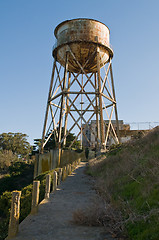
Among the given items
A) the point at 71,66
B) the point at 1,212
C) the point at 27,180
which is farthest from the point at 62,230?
the point at 27,180

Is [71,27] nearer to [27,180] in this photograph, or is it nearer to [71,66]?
[71,66]

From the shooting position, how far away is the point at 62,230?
5.23 m

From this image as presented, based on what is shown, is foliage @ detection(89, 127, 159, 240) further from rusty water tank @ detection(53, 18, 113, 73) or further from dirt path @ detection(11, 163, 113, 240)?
rusty water tank @ detection(53, 18, 113, 73)

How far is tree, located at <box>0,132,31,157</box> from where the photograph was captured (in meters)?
66.4

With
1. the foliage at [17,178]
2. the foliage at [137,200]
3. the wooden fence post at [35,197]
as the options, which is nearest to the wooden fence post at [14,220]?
the wooden fence post at [35,197]

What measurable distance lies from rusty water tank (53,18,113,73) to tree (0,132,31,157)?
157 ft

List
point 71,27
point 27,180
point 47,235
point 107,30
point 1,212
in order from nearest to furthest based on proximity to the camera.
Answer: point 47,235 → point 1,212 → point 71,27 → point 107,30 → point 27,180

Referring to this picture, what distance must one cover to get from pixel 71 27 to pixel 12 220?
919 inches

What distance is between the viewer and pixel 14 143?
2633 inches

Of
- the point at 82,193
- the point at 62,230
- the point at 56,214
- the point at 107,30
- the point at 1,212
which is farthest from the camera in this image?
the point at 107,30

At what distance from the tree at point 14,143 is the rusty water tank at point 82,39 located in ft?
157

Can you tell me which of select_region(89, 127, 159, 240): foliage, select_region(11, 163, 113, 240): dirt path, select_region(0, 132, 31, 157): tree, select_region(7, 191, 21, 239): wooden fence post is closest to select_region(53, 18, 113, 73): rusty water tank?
select_region(89, 127, 159, 240): foliage

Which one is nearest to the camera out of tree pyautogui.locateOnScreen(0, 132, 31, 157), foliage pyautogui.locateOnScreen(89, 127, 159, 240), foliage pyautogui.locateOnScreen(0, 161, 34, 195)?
foliage pyautogui.locateOnScreen(89, 127, 159, 240)

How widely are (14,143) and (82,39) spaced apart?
51.2 meters
